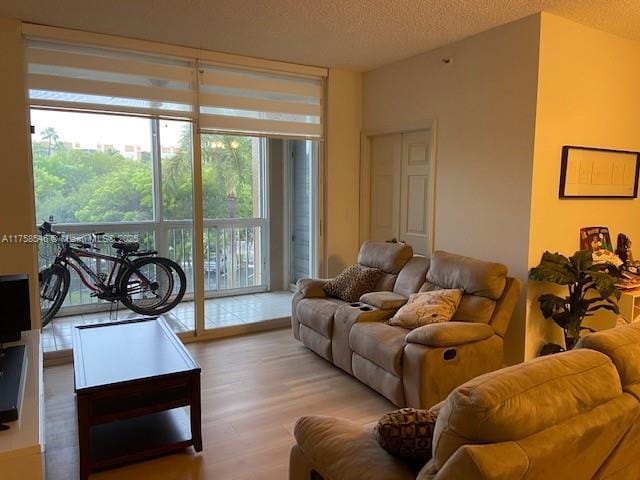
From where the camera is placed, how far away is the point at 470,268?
3.25 meters

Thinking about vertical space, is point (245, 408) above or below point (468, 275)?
below

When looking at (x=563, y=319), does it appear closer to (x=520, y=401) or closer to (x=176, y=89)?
(x=520, y=401)

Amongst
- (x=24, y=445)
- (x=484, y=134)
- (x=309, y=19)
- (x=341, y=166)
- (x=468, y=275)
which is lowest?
(x=24, y=445)

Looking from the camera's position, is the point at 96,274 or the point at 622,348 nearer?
the point at 622,348

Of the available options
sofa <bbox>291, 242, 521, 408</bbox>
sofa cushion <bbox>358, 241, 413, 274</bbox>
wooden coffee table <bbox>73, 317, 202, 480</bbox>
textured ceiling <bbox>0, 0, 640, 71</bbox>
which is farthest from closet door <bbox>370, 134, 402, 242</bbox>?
wooden coffee table <bbox>73, 317, 202, 480</bbox>

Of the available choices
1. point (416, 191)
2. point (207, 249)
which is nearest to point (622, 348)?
point (416, 191)

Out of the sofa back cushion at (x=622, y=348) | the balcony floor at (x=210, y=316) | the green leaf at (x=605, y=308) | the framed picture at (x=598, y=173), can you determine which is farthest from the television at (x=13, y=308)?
the green leaf at (x=605, y=308)

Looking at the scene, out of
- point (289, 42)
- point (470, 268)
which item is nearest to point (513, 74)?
point (470, 268)

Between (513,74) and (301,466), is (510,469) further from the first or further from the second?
(513,74)

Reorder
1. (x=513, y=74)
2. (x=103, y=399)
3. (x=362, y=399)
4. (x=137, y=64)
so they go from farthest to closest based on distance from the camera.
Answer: (x=137, y=64) < (x=513, y=74) < (x=362, y=399) < (x=103, y=399)

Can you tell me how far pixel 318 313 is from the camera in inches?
148

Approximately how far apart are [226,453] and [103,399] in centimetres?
70

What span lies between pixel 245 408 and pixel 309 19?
8.73ft

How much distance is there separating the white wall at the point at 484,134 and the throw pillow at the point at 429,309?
0.61 meters
